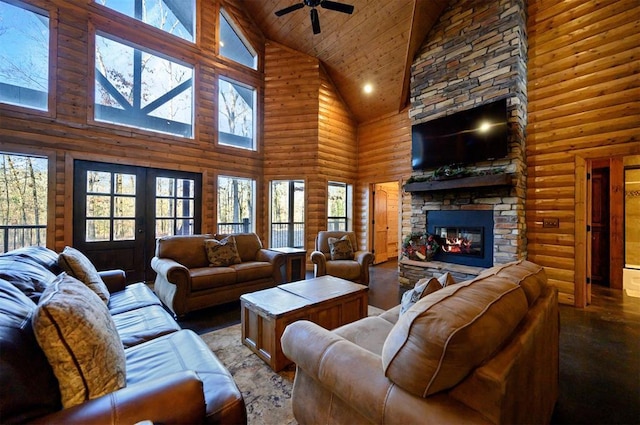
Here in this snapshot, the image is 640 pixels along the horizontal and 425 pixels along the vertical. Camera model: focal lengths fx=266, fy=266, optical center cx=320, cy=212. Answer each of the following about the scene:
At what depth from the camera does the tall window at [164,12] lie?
452 centimetres

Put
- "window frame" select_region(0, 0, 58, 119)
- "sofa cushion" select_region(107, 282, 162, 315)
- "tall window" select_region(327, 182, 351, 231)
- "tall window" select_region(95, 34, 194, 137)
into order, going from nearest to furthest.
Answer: "sofa cushion" select_region(107, 282, 162, 315) < "window frame" select_region(0, 0, 58, 119) < "tall window" select_region(95, 34, 194, 137) < "tall window" select_region(327, 182, 351, 231)

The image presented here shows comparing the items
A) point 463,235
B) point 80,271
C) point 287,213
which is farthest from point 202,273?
point 463,235

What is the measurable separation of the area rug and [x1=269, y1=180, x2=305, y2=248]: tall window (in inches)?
146

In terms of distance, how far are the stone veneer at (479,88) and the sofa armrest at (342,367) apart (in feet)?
10.6

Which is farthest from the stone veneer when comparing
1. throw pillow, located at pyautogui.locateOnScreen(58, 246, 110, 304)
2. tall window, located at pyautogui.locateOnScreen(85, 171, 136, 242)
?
tall window, located at pyautogui.locateOnScreen(85, 171, 136, 242)

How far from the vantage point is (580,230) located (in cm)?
349

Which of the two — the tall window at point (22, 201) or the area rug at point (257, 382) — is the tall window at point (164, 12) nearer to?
the tall window at point (22, 201)

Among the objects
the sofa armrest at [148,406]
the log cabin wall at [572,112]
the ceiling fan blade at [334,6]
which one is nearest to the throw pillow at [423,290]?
the sofa armrest at [148,406]

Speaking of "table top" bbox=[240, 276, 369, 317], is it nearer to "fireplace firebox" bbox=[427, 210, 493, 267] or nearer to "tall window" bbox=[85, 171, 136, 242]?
"fireplace firebox" bbox=[427, 210, 493, 267]

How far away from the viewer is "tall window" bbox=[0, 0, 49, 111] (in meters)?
3.63

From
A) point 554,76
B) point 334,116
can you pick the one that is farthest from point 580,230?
point 334,116

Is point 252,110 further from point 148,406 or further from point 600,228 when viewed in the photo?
point 600,228

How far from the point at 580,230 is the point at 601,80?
1914 millimetres

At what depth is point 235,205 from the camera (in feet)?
19.2
